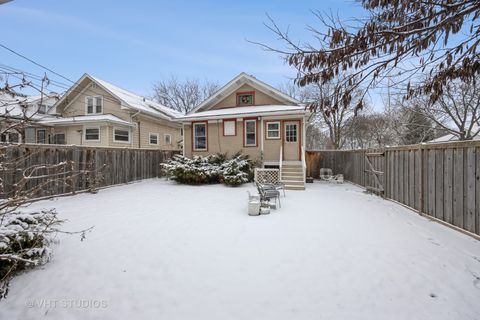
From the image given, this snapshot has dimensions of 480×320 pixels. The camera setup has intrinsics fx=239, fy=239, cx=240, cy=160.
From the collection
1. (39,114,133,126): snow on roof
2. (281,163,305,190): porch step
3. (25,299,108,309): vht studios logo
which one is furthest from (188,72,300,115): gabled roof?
(25,299,108,309): vht studios logo

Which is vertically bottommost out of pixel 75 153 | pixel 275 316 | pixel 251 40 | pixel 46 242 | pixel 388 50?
pixel 275 316

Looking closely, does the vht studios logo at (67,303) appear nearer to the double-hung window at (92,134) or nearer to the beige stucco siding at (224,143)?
the beige stucco siding at (224,143)

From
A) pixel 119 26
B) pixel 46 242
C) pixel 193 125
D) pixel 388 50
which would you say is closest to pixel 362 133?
pixel 193 125

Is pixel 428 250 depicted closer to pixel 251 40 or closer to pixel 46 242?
pixel 251 40

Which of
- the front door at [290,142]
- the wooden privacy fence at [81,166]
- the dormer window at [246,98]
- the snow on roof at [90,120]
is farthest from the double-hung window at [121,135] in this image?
the front door at [290,142]

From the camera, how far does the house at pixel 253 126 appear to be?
41.0 feet

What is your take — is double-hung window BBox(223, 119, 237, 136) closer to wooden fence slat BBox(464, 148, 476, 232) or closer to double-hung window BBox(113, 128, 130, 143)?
double-hung window BBox(113, 128, 130, 143)

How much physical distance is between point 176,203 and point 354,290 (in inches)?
228

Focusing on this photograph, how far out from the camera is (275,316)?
242 centimetres

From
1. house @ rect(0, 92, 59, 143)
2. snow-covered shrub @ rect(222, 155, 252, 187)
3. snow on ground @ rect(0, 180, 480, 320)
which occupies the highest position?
house @ rect(0, 92, 59, 143)

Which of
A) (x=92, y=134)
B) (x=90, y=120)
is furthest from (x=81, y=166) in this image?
(x=92, y=134)

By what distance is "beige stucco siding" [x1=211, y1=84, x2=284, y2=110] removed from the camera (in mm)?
14030

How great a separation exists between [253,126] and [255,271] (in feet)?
34.4

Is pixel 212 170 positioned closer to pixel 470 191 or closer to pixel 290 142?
pixel 290 142
